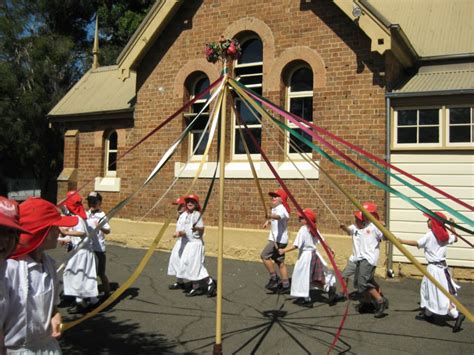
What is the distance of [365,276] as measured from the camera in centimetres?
661

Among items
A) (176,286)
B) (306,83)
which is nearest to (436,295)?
(176,286)

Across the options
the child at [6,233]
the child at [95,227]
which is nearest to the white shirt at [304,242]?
the child at [95,227]

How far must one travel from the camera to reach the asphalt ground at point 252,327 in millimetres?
5352

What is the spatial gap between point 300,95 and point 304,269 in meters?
5.23

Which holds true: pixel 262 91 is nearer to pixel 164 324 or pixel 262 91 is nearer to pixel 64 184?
pixel 164 324

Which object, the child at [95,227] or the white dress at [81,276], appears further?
the child at [95,227]

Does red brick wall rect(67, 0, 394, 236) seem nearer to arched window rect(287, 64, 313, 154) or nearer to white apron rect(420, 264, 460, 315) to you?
arched window rect(287, 64, 313, 154)

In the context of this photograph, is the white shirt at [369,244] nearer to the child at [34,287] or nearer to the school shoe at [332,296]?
the school shoe at [332,296]

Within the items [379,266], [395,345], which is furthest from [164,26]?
[395,345]

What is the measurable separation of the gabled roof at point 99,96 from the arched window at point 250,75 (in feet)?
12.3

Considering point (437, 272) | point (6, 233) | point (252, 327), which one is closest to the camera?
point (6, 233)

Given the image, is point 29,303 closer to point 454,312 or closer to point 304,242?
point 304,242

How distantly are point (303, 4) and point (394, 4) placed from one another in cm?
401

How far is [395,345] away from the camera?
5.53 metres
